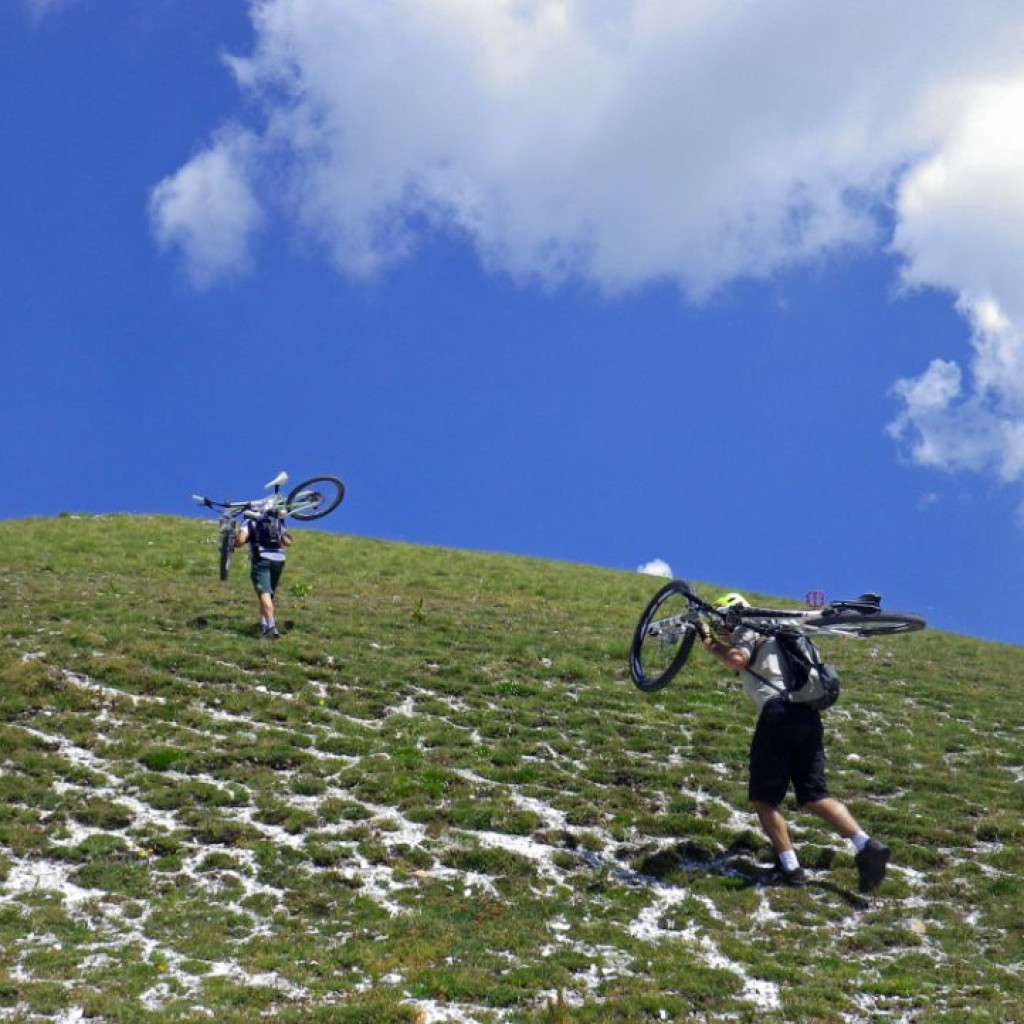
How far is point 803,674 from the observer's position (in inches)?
667

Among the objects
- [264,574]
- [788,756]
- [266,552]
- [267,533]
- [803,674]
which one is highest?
[267,533]

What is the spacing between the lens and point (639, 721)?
1024 inches

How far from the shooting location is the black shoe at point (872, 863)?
649 inches

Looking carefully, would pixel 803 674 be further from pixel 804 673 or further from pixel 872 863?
pixel 872 863

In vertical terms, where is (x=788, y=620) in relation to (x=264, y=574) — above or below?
below

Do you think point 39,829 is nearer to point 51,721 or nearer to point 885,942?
point 51,721

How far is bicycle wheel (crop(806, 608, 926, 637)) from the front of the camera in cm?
1722

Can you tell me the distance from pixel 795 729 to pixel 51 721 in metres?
15.5

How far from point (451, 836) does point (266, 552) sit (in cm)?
1393

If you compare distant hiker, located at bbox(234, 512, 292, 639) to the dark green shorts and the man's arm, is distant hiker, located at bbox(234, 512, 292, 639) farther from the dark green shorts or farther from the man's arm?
the man's arm

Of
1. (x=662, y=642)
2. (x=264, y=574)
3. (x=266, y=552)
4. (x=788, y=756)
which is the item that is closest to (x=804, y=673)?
(x=788, y=756)

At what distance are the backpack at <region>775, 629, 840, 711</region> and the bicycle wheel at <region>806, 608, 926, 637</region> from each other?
424 millimetres

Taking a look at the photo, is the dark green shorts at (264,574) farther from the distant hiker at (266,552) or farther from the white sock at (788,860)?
the white sock at (788,860)

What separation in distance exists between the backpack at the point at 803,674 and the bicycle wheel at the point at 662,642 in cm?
158
